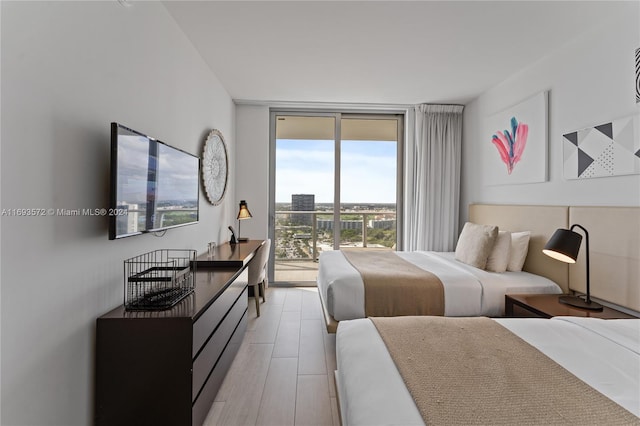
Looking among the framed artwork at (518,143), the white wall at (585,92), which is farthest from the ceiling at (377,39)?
the framed artwork at (518,143)

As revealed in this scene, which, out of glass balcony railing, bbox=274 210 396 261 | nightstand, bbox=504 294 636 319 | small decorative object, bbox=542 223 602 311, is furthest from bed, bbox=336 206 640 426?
glass balcony railing, bbox=274 210 396 261

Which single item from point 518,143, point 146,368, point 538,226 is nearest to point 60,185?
point 146,368

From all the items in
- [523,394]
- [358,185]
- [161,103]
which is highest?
[161,103]

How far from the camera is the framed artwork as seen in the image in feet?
9.47

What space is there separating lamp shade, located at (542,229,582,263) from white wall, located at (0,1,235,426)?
2.82 m

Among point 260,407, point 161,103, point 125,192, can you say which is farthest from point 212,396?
point 161,103

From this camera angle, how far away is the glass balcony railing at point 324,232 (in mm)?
4703

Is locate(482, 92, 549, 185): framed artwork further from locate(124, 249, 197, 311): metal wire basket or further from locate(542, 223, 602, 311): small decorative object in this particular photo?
locate(124, 249, 197, 311): metal wire basket

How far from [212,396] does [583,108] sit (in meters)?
3.52

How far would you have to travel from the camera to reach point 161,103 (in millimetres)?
2143

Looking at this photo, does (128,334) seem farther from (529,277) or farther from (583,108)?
(583,108)

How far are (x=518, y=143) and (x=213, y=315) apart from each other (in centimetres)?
338

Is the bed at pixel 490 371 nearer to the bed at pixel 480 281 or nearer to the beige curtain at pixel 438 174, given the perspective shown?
the bed at pixel 480 281

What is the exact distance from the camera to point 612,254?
216cm
